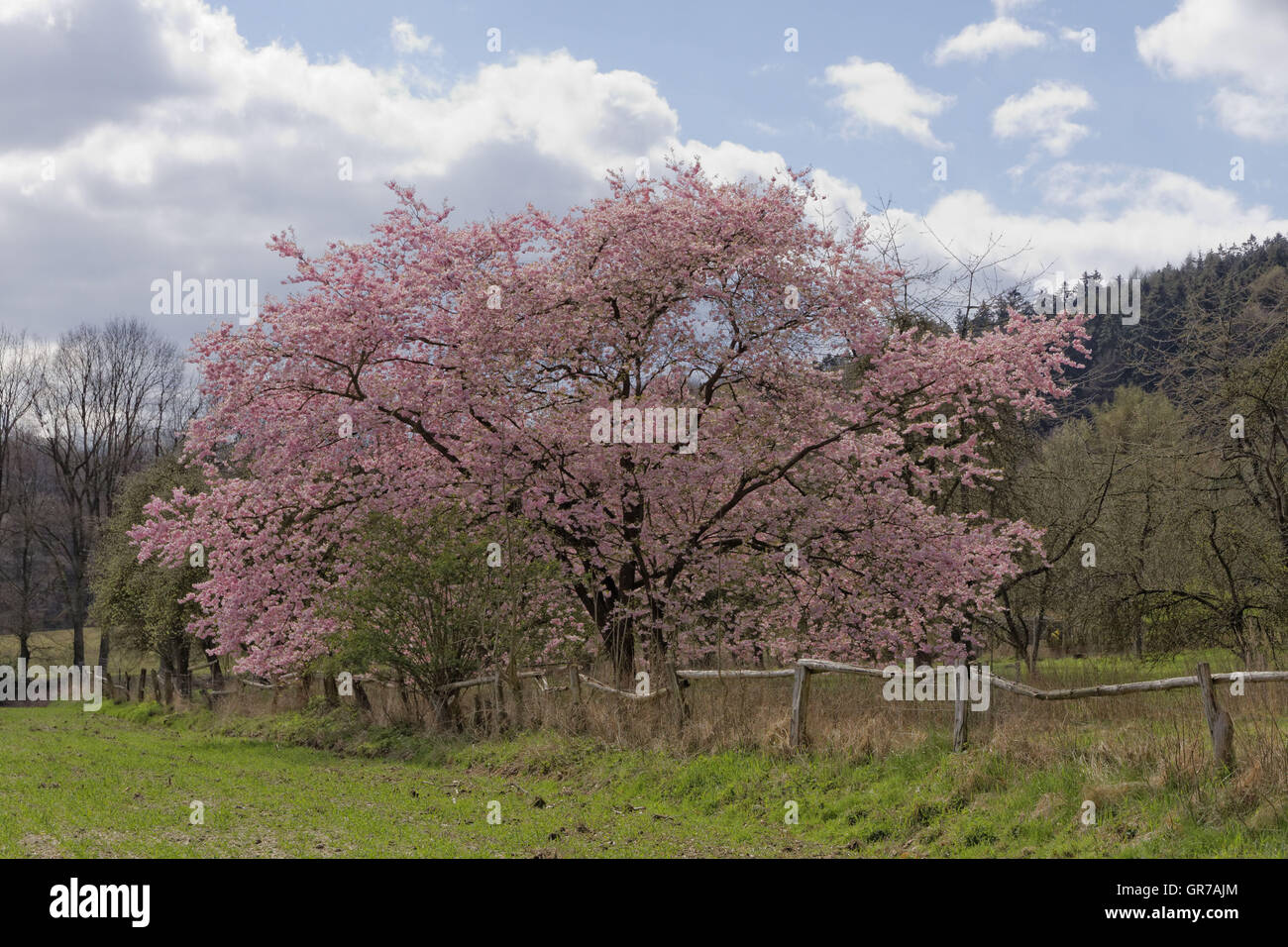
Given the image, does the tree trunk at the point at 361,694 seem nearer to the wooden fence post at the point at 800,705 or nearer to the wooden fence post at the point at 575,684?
the wooden fence post at the point at 575,684

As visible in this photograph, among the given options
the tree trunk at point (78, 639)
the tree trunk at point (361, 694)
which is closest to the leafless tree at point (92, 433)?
the tree trunk at point (78, 639)

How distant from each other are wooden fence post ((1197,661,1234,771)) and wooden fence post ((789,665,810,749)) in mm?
4297

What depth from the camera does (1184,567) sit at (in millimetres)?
23922

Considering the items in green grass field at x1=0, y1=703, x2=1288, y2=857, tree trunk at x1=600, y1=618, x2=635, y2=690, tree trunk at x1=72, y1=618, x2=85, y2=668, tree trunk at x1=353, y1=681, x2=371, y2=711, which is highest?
tree trunk at x1=600, y1=618, x2=635, y2=690

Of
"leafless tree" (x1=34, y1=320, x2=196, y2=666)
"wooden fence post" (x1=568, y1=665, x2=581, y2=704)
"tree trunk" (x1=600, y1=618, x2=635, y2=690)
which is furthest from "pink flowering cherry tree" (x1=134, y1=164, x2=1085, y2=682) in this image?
"leafless tree" (x1=34, y1=320, x2=196, y2=666)

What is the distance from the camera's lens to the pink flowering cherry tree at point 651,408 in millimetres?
17156

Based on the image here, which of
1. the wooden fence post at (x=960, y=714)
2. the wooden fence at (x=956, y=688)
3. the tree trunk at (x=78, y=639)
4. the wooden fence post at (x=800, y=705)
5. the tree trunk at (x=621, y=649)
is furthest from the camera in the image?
the tree trunk at (x=78, y=639)

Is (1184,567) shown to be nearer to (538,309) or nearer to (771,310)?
(771,310)

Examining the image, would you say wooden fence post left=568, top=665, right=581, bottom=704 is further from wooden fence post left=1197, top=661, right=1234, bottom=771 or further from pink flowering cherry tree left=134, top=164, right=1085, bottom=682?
Result: wooden fence post left=1197, top=661, right=1234, bottom=771

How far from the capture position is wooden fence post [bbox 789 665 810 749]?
37.3 ft

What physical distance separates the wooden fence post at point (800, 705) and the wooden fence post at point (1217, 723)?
14.1 ft
